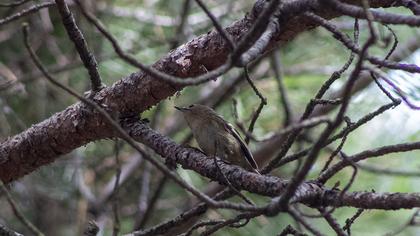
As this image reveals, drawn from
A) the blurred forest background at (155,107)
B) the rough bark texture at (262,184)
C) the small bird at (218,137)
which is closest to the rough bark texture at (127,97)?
the rough bark texture at (262,184)

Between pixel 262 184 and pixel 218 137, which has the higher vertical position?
pixel 218 137

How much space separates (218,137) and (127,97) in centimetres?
55

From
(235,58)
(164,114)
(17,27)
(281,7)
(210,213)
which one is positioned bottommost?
(235,58)

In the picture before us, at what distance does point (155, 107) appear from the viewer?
3088 millimetres

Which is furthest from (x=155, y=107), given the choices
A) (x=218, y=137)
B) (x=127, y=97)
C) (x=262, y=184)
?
(x=262, y=184)

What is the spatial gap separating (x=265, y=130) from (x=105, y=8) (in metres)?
0.93

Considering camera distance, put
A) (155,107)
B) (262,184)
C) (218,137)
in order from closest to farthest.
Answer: (262,184) → (218,137) → (155,107)

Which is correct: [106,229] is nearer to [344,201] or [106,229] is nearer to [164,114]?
[164,114]

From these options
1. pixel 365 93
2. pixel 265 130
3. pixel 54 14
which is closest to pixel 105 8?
pixel 54 14

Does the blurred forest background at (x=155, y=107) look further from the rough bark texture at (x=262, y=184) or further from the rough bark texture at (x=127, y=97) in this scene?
the rough bark texture at (x=262, y=184)

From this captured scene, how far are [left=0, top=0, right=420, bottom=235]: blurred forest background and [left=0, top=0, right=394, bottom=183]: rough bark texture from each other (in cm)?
107

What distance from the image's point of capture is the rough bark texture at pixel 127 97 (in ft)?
4.63

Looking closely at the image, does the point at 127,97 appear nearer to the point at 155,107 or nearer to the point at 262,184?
the point at 262,184

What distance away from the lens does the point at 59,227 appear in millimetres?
3367
